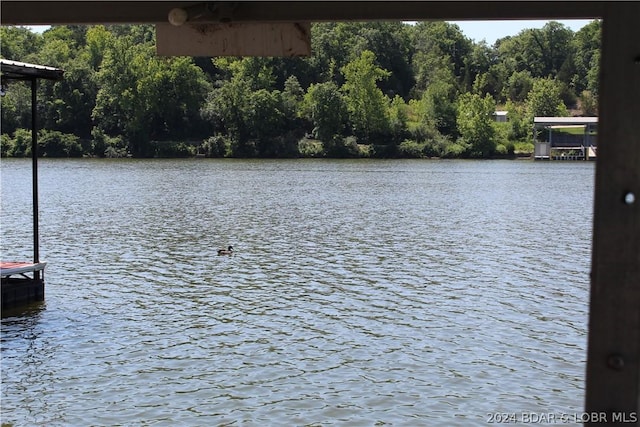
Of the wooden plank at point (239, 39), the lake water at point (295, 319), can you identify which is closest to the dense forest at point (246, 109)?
the lake water at point (295, 319)

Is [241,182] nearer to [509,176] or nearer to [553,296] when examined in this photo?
[509,176]

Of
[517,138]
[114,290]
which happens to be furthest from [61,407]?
[517,138]

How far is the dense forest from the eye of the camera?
316ft

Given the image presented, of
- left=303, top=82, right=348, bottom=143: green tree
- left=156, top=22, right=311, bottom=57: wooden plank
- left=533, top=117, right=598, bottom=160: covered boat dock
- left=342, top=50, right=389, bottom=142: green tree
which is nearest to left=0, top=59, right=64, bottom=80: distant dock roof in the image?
left=156, top=22, right=311, bottom=57: wooden plank

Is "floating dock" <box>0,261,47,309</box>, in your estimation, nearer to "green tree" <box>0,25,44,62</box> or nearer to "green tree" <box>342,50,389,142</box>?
"green tree" <box>342,50,389,142</box>

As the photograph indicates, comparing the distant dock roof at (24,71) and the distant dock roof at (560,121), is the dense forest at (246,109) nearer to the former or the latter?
the distant dock roof at (560,121)

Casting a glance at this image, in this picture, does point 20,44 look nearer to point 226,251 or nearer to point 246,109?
point 246,109

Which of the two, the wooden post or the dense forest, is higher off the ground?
the dense forest

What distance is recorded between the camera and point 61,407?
10.7 meters

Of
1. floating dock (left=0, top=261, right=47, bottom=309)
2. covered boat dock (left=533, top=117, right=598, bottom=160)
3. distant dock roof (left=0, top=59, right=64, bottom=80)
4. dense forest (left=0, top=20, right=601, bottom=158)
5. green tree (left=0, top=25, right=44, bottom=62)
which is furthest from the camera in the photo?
green tree (left=0, top=25, right=44, bottom=62)

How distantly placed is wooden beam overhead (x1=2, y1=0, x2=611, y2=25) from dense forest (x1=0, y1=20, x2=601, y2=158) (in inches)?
3440

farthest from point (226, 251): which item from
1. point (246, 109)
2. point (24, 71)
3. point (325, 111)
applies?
point (325, 111)

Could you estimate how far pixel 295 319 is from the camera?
1570cm

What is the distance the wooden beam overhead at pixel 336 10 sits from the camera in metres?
5.53
